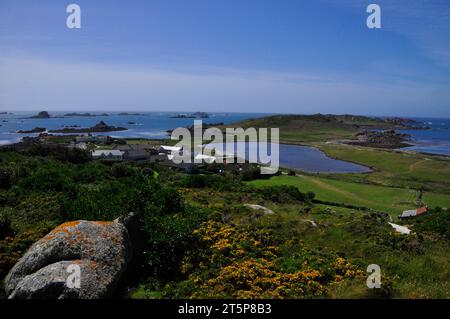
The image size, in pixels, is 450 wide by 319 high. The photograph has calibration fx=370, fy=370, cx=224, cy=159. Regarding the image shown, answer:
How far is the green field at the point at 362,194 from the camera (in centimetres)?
4685

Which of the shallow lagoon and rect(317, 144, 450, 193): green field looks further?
the shallow lagoon

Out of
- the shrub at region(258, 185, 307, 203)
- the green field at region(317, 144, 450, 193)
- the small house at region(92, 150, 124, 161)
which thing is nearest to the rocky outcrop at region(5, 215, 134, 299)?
the shrub at region(258, 185, 307, 203)

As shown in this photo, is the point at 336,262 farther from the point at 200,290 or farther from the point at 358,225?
the point at 358,225

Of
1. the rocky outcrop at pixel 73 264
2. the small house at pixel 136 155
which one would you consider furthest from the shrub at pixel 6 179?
the small house at pixel 136 155

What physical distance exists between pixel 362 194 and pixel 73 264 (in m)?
48.9

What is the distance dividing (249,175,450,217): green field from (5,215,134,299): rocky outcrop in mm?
36123

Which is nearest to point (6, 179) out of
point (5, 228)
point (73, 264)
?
point (5, 228)

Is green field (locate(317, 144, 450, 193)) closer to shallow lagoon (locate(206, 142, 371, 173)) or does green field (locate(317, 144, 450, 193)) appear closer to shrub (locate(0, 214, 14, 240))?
shallow lagoon (locate(206, 142, 371, 173))

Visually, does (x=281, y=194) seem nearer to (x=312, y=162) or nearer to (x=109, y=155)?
(x=109, y=155)

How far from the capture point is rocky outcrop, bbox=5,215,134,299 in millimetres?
9875

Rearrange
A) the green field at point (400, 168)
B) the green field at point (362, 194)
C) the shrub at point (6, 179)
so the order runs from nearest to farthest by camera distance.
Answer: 1. the shrub at point (6, 179)
2. the green field at point (362, 194)
3. the green field at point (400, 168)

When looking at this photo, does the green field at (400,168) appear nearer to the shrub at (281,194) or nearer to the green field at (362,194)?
the green field at (362,194)

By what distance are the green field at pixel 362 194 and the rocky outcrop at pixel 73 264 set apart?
1422 inches
